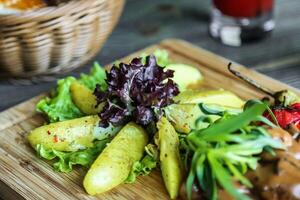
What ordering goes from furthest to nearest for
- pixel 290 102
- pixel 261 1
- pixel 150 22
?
pixel 150 22, pixel 261 1, pixel 290 102

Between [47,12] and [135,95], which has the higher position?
[47,12]

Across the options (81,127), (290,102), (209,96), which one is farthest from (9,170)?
(290,102)

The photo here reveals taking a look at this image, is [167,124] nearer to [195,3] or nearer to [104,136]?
[104,136]

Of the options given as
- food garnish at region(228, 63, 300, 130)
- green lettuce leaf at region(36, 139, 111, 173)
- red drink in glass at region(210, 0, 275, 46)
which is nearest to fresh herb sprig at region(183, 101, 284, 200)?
food garnish at region(228, 63, 300, 130)

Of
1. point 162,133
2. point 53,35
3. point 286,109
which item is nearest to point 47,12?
point 53,35

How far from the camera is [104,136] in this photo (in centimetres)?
162

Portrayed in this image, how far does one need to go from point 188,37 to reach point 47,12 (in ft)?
2.40

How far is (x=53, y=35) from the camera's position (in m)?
1.89

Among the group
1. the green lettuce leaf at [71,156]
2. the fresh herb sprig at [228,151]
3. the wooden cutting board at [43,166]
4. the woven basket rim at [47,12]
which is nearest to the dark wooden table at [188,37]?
the wooden cutting board at [43,166]

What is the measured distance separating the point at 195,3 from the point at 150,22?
0.26 meters

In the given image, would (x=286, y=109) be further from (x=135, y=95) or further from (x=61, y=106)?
(x=61, y=106)

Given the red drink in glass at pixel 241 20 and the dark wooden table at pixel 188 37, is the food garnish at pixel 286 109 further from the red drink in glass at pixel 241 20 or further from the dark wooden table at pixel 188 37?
the red drink in glass at pixel 241 20

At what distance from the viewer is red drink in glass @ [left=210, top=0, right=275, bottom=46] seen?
2262 millimetres

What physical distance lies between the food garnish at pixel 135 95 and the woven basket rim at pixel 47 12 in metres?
0.30
